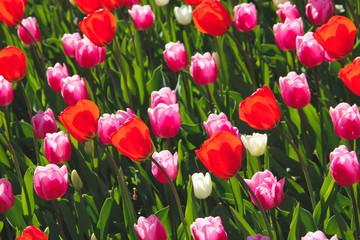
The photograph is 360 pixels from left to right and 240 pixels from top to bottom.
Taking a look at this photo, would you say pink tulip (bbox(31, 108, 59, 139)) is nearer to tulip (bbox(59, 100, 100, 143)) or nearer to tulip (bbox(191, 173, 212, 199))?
tulip (bbox(59, 100, 100, 143))

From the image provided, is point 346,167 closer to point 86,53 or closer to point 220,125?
point 220,125

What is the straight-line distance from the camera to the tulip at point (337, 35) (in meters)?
2.23

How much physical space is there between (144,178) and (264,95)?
2.68ft

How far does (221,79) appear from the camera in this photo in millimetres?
3293

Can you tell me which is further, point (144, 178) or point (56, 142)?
point (144, 178)

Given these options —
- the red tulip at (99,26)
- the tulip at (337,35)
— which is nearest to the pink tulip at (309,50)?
the tulip at (337,35)

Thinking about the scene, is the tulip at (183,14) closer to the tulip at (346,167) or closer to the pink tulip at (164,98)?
the pink tulip at (164,98)

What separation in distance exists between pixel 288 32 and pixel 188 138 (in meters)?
0.67

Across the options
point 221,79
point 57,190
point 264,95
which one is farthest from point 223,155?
point 221,79

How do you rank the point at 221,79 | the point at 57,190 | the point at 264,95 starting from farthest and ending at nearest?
the point at 221,79, the point at 57,190, the point at 264,95

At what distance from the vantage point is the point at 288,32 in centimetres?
279

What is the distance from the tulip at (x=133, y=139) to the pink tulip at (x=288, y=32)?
3.97ft

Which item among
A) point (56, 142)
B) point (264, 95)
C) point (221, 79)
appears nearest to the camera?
point (264, 95)

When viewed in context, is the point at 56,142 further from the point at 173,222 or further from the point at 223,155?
the point at 223,155
